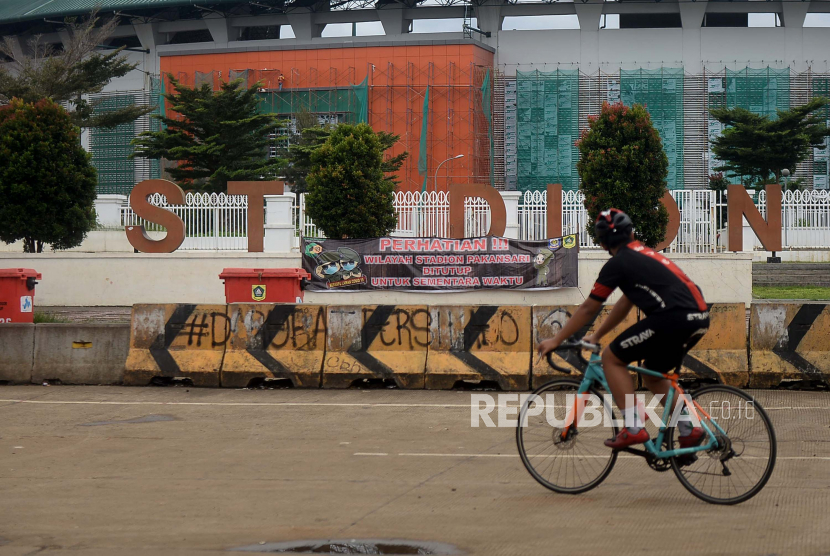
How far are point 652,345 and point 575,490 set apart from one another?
3.78 ft

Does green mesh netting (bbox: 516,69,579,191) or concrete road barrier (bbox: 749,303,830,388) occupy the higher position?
green mesh netting (bbox: 516,69,579,191)

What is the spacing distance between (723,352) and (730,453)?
545 cm

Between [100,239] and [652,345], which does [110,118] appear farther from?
[652,345]

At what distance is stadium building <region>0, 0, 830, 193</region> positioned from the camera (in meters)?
57.5

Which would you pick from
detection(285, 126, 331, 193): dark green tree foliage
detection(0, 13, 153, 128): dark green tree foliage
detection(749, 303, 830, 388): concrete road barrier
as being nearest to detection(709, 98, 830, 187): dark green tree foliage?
detection(285, 126, 331, 193): dark green tree foliage

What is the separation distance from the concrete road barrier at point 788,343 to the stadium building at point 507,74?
46.2m

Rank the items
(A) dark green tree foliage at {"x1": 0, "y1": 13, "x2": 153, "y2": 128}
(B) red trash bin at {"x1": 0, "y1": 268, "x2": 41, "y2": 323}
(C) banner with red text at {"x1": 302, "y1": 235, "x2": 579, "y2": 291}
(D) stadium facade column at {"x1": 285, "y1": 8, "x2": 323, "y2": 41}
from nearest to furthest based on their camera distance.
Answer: (B) red trash bin at {"x1": 0, "y1": 268, "x2": 41, "y2": 323}
(C) banner with red text at {"x1": 302, "y1": 235, "x2": 579, "y2": 291}
(A) dark green tree foliage at {"x1": 0, "y1": 13, "x2": 153, "y2": 128}
(D) stadium facade column at {"x1": 285, "y1": 8, "x2": 323, "y2": 41}

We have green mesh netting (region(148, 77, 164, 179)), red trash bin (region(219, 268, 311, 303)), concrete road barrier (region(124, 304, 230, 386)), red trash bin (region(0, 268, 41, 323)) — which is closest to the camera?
concrete road barrier (region(124, 304, 230, 386))

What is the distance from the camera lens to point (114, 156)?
62.7 meters

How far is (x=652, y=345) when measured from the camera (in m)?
5.73

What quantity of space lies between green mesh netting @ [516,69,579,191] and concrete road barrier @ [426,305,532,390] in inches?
1852

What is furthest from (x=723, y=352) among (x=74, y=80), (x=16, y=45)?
(x=16, y=45)

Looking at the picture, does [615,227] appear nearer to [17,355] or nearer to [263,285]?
[17,355]

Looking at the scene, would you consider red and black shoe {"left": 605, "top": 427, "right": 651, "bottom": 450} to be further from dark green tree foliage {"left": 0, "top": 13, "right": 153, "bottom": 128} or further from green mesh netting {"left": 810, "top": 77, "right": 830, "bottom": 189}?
green mesh netting {"left": 810, "top": 77, "right": 830, "bottom": 189}
